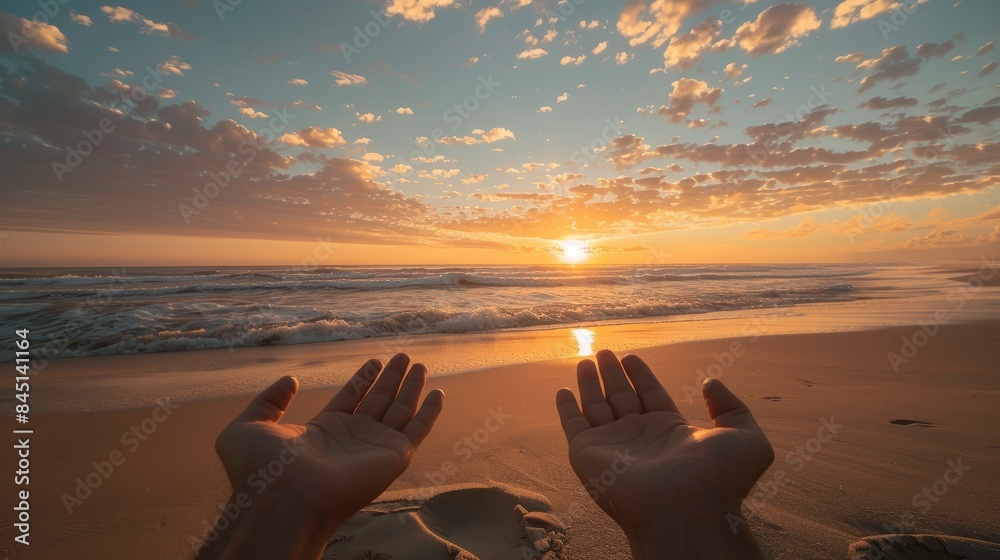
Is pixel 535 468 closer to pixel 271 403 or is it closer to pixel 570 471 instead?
pixel 570 471

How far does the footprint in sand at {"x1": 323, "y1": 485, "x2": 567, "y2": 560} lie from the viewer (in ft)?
6.97

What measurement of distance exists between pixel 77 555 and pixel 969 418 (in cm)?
692

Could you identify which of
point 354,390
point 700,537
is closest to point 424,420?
point 354,390

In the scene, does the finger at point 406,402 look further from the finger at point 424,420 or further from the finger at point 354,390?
the finger at point 354,390

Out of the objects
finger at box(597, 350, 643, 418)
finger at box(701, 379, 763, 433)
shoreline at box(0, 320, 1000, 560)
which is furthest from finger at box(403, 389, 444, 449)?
A: finger at box(701, 379, 763, 433)

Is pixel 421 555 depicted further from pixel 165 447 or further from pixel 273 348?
pixel 273 348

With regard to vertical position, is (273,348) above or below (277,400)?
below

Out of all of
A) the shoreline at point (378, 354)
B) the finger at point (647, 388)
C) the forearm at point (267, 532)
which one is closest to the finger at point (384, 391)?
the forearm at point (267, 532)

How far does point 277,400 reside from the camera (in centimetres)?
224

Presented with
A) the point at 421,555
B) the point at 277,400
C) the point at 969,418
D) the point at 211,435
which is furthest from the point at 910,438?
the point at 211,435

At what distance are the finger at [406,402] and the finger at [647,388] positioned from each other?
130 cm

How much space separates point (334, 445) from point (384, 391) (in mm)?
488

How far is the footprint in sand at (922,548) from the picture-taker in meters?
2.00

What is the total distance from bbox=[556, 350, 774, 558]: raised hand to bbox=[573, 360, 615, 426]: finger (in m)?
0.07
